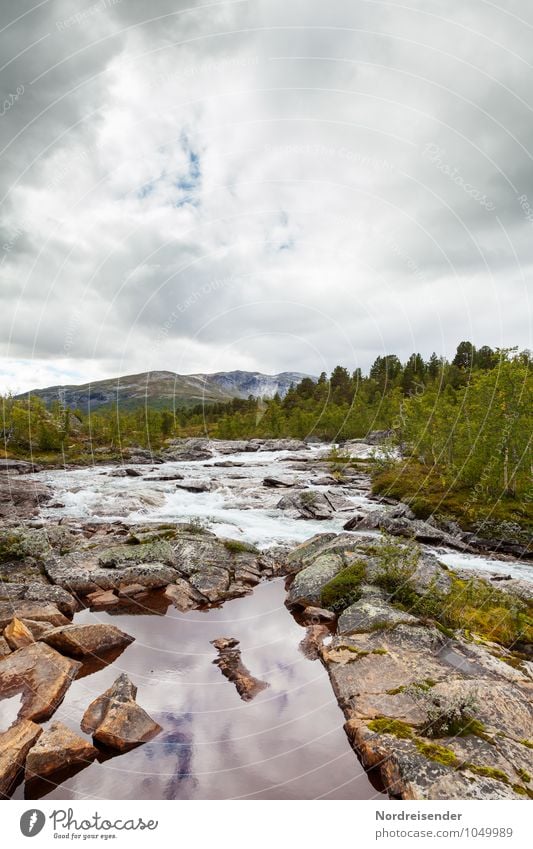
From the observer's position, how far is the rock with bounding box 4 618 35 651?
1208 cm

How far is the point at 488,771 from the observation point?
7.46 metres

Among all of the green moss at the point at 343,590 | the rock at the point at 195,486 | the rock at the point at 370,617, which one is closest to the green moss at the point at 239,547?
the green moss at the point at 343,590

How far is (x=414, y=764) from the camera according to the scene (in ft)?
25.1

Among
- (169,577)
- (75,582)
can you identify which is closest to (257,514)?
(169,577)

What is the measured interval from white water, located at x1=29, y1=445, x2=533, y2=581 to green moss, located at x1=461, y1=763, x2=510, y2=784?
16822 mm

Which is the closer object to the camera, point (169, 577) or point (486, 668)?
point (486, 668)

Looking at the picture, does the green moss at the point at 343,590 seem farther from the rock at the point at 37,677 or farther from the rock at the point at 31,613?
the rock at the point at 31,613

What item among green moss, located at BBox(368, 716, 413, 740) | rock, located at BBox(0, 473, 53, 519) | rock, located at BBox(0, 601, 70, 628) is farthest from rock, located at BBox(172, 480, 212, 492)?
green moss, located at BBox(368, 716, 413, 740)

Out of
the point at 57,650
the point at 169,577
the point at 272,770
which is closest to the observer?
the point at 272,770

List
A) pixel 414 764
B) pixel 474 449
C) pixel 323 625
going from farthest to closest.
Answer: pixel 474 449 → pixel 323 625 → pixel 414 764

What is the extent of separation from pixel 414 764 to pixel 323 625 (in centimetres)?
726

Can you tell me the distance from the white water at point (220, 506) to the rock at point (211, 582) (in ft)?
20.5

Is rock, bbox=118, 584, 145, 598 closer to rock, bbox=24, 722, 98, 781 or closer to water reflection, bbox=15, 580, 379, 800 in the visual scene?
water reflection, bbox=15, 580, 379, 800
